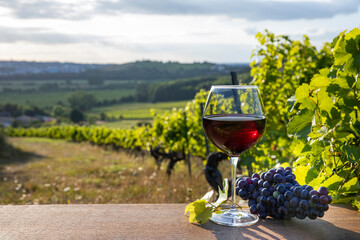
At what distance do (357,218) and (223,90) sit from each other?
0.59 meters

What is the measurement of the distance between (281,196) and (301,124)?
284 mm

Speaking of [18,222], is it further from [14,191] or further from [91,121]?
[91,121]

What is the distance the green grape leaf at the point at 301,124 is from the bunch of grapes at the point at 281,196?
0.14 meters

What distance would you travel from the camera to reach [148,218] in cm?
116

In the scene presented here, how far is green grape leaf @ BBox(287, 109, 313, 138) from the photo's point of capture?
4.24 feet

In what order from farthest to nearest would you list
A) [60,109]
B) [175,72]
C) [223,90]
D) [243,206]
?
1. [175,72]
2. [60,109]
3. [243,206]
4. [223,90]

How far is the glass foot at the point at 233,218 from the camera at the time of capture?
113 cm

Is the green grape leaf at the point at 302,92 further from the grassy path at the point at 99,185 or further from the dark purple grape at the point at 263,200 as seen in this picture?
the grassy path at the point at 99,185

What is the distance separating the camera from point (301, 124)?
1.30m

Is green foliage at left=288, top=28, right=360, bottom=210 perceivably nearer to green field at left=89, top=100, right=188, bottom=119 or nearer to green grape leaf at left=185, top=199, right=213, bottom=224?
green grape leaf at left=185, top=199, right=213, bottom=224

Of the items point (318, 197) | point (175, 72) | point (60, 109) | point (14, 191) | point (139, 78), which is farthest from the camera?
point (139, 78)

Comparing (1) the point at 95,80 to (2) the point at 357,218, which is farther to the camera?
(1) the point at 95,80

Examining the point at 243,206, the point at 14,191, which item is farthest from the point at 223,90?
the point at 14,191

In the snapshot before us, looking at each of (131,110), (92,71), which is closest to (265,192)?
(131,110)
